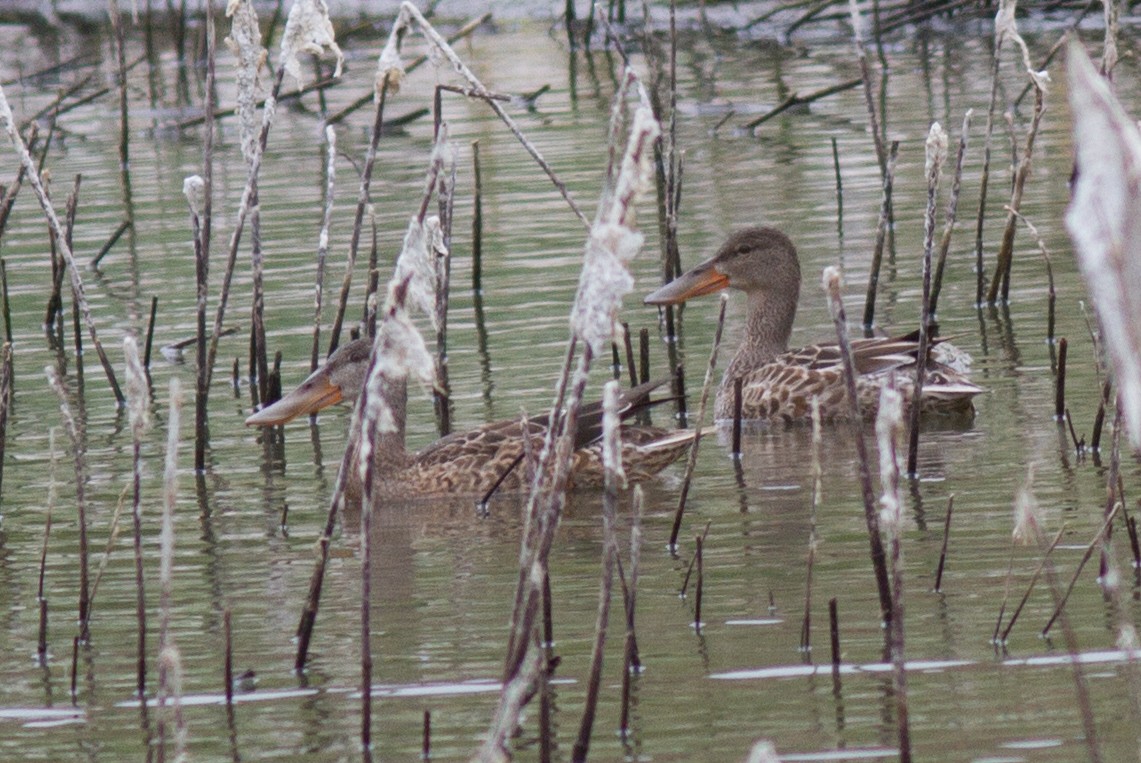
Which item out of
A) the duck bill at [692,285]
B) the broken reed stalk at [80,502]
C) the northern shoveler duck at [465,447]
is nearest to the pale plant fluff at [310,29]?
the broken reed stalk at [80,502]

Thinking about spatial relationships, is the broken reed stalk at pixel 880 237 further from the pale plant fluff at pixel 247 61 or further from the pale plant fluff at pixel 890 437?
the pale plant fluff at pixel 890 437

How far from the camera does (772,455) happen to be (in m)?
7.94

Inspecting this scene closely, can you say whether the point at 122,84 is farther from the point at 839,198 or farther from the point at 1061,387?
the point at 1061,387

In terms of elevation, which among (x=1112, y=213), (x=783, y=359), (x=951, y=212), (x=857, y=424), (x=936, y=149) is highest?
(x=1112, y=213)

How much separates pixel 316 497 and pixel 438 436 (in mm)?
1223

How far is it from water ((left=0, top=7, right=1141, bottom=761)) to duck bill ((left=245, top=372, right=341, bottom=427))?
0.21 metres

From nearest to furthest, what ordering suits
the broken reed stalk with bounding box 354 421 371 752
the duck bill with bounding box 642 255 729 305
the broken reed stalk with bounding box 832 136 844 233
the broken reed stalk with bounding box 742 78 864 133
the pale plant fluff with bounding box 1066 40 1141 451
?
the pale plant fluff with bounding box 1066 40 1141 451
the broken reed stalk with bounding box 354 421 371 752
the duck bill with bounding box 642 255 729 305
the broken reed stalk with bounding box 832 136 844 233
the broken reed stalk with bounding box 742 78 864 133

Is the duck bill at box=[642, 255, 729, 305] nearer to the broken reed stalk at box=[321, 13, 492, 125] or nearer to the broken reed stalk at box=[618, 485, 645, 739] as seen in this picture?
the broken reed stalk at box=[321, 13, 492, 125]

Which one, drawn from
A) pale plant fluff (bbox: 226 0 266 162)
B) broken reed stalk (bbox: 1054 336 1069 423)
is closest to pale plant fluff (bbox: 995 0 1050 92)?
broken reed stalk (bbox: 1054 336 1069 423)

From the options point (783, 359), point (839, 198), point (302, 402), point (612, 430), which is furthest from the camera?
point (839, 198)

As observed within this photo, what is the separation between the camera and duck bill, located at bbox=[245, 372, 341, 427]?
8.02 meters

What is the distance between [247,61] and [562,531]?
6.83ft

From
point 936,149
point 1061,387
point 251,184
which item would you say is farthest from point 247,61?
point 1061,387

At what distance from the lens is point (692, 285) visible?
9680 mm
